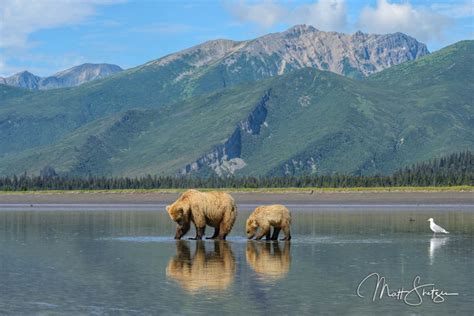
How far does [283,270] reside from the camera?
43938 mm

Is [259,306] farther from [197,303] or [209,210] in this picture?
[209,210]

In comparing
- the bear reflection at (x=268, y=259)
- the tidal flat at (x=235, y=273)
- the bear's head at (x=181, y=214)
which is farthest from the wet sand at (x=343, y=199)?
the bear reflection at (x=268, y=259)

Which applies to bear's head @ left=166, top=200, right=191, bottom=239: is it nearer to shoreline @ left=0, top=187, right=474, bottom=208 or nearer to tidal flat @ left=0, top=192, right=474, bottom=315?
tidal flat @ left=0, top=192, right=474, bottom=315

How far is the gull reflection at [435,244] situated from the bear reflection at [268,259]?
7.73 m

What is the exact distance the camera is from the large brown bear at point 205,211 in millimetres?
63188

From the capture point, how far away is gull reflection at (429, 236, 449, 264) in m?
51.4

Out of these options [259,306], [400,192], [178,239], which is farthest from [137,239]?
[400,192]

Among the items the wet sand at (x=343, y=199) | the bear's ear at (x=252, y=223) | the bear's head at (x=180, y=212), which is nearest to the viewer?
the bear's head at (x=180, y=212)

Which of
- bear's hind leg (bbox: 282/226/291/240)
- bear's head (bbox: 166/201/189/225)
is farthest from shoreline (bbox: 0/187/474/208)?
bear's head (bbox: 166/201/189/225)

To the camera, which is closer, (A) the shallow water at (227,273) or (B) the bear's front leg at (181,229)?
(A) the shallow water at (227,273)

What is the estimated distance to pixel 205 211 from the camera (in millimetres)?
63438

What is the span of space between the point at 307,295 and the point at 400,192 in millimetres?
158234
